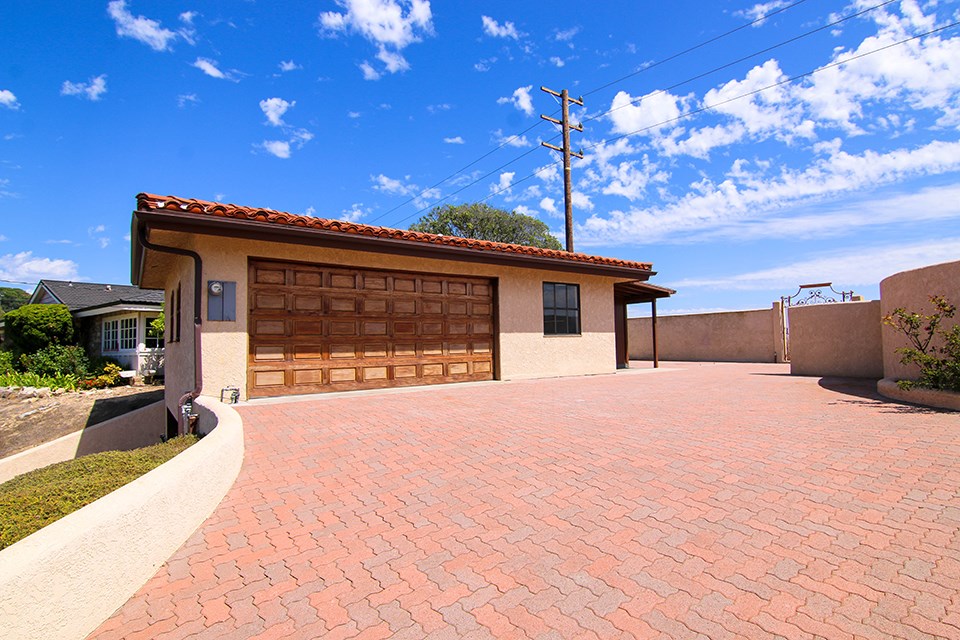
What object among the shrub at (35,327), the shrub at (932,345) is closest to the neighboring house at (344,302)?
the shrub at (932,345)

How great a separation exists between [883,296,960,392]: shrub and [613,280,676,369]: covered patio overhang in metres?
6.31

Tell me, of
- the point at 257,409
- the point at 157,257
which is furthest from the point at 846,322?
the point at 157,257

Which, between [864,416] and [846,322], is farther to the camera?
[846,322]

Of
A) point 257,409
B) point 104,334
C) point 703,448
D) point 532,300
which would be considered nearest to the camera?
point 703,448

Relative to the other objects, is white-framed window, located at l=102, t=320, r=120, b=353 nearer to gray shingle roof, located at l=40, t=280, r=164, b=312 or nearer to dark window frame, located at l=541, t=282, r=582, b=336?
gray shingle roof, located at l=40, t=280, r=164, b=312

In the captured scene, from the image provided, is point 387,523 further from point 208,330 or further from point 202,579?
point 208,330

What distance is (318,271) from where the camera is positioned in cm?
863

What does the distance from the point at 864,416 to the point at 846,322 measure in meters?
7.58

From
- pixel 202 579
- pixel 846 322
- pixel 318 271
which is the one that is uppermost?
pixel 318 271

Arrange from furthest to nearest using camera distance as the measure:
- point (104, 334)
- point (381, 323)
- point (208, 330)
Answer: point (104, 334) → point (381, 323) → point (208, 330)

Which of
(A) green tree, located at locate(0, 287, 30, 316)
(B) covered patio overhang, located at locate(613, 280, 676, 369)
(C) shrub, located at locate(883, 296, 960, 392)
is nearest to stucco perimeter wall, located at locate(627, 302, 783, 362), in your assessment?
(B) covered patio overhang, located at locate(613, 280, 676, 369)

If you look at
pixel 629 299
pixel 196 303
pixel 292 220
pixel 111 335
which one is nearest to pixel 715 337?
pixel 629 299

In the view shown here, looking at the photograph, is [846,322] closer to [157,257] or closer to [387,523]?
[387,523]

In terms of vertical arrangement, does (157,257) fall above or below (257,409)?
above
